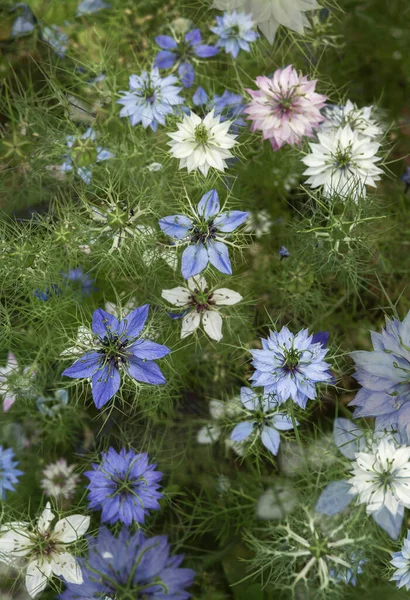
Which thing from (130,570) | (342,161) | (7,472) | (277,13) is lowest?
(130,570)

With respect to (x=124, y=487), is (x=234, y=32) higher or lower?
higher

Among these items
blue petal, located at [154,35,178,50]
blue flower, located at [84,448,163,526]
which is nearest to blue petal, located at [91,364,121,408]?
blue flower, located at [84,448,163,526]

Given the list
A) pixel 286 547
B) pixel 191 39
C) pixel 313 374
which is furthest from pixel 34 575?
pixel 191 39

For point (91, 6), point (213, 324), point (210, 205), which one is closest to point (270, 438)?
point (213, 324)

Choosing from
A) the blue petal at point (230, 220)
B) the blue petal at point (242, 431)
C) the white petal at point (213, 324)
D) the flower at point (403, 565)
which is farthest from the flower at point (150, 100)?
the flower at point (403, 565)

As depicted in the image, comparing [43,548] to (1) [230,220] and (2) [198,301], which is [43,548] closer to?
(2) [198,301]

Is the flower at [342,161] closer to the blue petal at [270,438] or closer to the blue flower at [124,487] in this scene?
the blue petal at [270,438]

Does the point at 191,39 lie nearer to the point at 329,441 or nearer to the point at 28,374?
the point at 28,374
